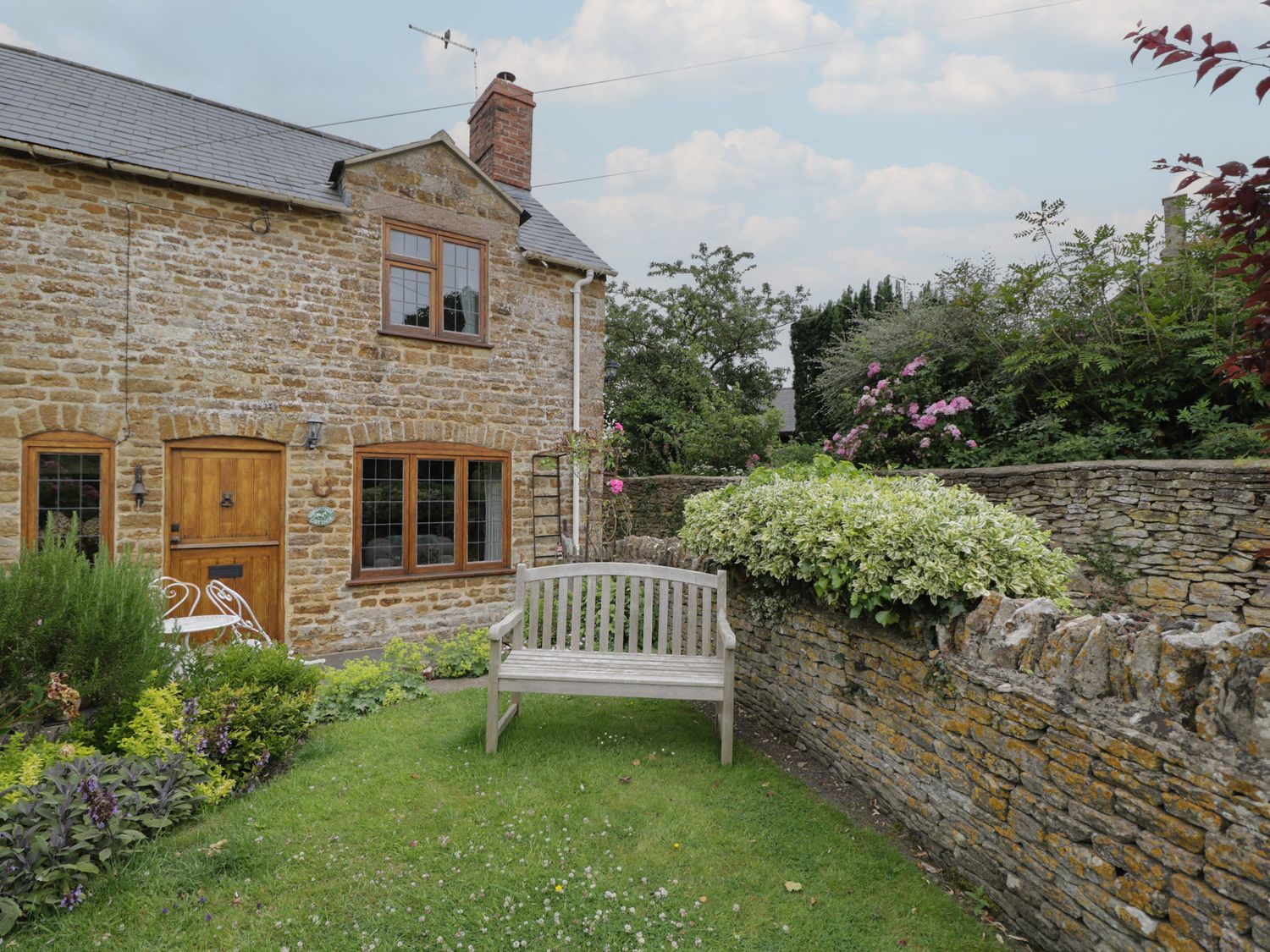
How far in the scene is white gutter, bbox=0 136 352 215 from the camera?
6.03m

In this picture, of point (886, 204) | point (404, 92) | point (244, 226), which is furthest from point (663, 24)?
point (244, 226)

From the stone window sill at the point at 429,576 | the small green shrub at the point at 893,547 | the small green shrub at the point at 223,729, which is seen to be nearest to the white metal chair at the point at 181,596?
the stone window sill at the point at 429,576

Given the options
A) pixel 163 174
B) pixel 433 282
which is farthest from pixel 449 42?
pixel 163 174

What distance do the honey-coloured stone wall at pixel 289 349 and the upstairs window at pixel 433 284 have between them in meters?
0.15

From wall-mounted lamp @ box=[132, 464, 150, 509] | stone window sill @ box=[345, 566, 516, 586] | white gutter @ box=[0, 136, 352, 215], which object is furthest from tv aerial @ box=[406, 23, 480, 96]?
stone window sill @ box=[345, 566, 516, 586]

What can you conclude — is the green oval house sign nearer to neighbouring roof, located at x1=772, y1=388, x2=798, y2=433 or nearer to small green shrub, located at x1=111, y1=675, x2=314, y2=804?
small green shrub, located at x1=111, y1=675, x2=314, y2=804

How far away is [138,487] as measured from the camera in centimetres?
647

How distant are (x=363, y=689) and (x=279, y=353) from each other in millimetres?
4209

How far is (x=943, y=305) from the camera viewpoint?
10.6 m

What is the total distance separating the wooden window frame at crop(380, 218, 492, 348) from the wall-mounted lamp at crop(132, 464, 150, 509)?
295cm

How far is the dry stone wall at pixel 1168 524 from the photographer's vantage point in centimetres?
543

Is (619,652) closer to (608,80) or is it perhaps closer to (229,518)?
(229,518)

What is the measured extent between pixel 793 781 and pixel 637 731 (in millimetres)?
1180

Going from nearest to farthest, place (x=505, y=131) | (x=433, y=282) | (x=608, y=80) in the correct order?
(x=608, y=80)
(x=433, y=282)
(x=505, y=131)
